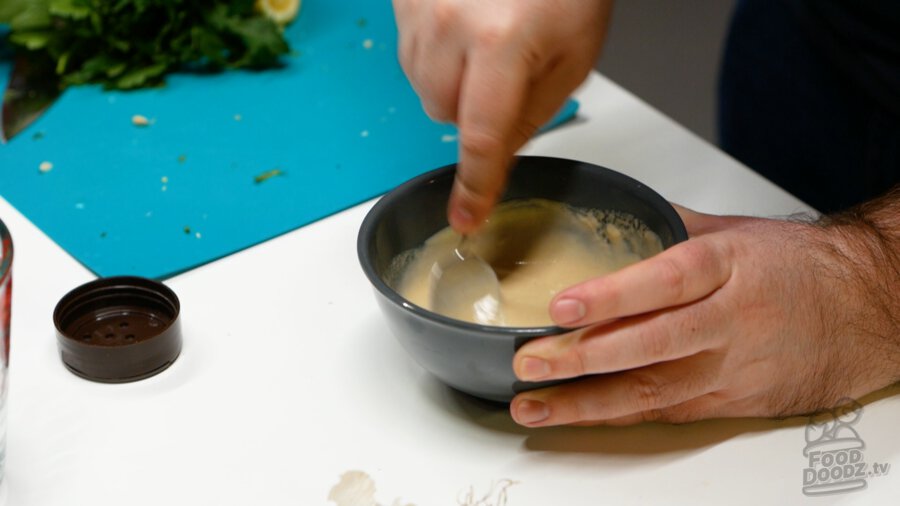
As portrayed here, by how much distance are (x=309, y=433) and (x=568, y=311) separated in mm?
297

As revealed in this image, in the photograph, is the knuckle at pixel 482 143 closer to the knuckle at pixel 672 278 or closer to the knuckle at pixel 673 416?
the knuckle at pixel 672 278

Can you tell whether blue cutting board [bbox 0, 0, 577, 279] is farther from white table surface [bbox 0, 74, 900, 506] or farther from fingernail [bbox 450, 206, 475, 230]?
fingernail [bbox 450, 206, 475, 230]

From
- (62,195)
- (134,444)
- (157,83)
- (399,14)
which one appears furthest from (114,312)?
(157,83)

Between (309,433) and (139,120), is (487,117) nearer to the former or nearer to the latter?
(309,433)

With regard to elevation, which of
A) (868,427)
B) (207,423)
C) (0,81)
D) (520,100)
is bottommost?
(0,81)

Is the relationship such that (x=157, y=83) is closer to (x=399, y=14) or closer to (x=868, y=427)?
(x=399, y=14)

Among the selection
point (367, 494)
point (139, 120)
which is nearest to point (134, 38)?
point (139, 120)

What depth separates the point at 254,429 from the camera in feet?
3.34

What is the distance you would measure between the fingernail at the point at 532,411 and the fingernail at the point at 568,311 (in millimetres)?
109

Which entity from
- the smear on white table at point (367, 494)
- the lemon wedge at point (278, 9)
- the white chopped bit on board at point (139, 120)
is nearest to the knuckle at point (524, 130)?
the smear on white table at point (367, 494)

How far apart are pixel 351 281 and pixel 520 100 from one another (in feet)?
1.13

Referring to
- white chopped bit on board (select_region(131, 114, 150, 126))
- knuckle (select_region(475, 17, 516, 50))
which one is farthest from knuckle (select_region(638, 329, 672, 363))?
white chopped bit on board (select_region(131, 114, 150, 126))

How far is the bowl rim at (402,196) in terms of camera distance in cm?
91

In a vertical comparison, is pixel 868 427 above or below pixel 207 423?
above
